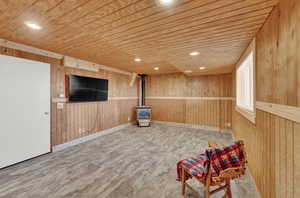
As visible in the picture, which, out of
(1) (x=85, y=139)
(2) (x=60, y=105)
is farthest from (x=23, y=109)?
(1) (x=85, y=139)

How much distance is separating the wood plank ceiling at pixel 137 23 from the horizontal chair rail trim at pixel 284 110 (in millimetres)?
1049

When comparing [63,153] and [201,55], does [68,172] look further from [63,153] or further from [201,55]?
[201,55]

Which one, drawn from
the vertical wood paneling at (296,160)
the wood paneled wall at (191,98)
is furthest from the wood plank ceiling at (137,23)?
the wood paneled wall at (191,98)

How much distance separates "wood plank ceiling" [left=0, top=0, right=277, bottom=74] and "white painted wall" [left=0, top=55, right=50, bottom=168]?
1.89 feet

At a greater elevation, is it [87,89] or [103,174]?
[87,89]

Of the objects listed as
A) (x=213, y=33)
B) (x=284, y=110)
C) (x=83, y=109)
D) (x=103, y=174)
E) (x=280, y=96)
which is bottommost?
(x=103, y=174)

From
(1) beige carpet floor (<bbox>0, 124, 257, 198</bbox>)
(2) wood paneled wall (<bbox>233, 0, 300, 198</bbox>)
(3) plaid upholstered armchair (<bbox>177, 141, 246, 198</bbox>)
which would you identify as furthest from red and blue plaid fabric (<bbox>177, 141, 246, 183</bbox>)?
(1) beige carpet floor (<bbox>0, 124, 257, 198</bbox>)

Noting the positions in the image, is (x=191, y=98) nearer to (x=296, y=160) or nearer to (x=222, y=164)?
(x=222, y=164)

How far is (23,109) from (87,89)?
151 centimetres

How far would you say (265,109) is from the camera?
4.73ft

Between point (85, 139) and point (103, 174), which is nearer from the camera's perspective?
point (103, 174)

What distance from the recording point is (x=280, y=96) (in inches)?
44.5

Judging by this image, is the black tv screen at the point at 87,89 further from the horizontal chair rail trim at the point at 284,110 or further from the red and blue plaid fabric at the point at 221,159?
the horizontal chair rail trim at the point at 284,110

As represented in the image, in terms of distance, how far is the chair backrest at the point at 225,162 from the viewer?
131 cm
